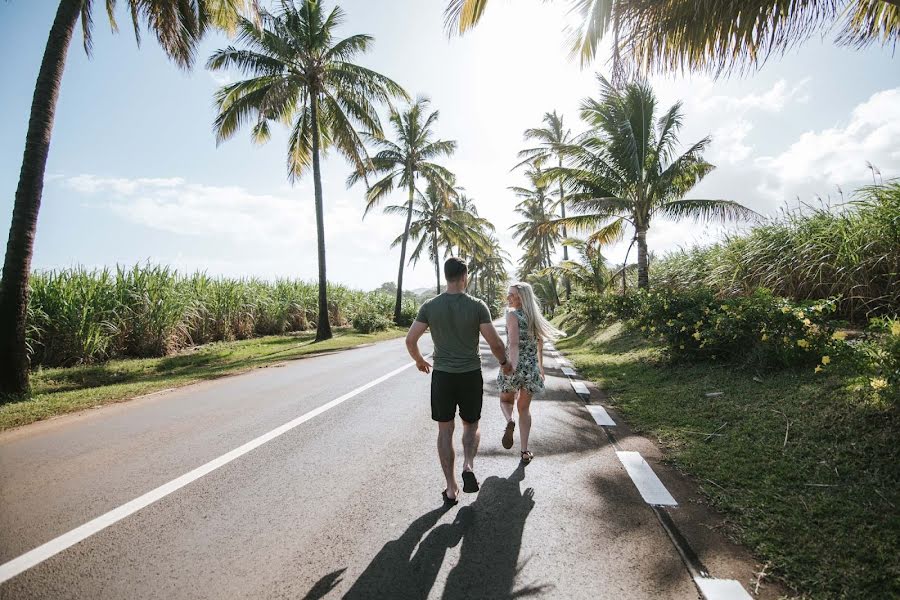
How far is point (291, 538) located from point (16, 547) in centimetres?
159

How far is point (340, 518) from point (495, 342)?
164cm

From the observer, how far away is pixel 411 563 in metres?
2.33

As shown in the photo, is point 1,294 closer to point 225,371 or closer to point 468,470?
point 225,371

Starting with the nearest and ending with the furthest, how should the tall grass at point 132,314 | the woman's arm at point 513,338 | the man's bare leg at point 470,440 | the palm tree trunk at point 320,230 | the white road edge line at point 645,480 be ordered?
the white road edge line at point 645,480 < the man's bare leg at point 470,440 < the woman's arm at point 513,338 < the tall grass at point 132,314 < the palm tree trunk at point 320,230

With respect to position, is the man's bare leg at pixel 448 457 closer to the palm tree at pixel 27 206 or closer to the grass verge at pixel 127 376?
the grass verge at pixel 127 376

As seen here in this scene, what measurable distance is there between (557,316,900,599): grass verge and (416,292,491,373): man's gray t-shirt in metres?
2.02

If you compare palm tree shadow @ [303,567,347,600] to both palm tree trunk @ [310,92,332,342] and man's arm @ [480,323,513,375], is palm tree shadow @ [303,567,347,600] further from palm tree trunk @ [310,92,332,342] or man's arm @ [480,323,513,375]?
palm tree trunk @ [310,92,332,342]

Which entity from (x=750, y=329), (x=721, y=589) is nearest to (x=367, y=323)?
(x=750, y=329)

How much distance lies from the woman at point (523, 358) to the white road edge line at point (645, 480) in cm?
85

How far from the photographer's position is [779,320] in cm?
499

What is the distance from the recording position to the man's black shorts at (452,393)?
3236 mm

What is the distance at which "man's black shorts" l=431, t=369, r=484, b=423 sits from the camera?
10.6ft

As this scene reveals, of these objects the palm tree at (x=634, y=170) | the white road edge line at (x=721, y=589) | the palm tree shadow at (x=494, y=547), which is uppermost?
the palm tree at (x=634, y=170)

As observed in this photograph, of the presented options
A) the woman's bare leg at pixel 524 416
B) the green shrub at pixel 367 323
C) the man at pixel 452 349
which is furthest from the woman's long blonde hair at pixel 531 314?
the green shrub at pixel 367 323
